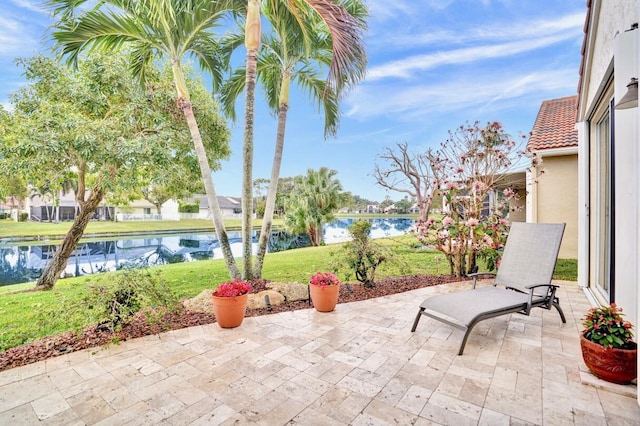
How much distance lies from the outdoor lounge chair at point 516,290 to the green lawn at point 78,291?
1969 mm

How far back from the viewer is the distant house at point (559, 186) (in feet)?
27.2

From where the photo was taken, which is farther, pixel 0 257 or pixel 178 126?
pixel 0 257

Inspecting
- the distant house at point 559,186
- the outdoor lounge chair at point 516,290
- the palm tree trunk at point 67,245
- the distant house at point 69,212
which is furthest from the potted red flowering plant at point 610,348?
the distant house at point 69,212

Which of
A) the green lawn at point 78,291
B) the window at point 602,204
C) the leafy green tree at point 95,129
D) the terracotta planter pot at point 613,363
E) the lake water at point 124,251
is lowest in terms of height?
the lake water at point 124,251

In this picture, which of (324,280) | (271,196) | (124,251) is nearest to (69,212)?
(124,251)

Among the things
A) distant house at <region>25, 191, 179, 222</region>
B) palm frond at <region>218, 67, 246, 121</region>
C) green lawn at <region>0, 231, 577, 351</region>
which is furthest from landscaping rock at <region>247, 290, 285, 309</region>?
distant house at <region>25, 191, 179, 222</region>

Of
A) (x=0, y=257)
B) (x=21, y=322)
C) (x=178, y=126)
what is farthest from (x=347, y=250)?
(x=0, y=257)

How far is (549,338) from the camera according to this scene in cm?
346

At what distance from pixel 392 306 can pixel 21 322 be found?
19.5 ft

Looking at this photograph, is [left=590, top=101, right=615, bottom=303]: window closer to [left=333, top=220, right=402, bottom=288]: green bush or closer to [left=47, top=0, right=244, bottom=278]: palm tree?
[left=333, top=220, right=402, bottom=288]: green bush

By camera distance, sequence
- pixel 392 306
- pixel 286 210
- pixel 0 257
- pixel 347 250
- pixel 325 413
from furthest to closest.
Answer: pixel 286 210 → pixel 0 257 → pixel 347 250 → pixel 392 306 → pixel 325 413

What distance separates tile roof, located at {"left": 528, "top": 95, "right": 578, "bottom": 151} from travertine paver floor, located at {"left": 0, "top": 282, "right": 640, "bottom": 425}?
6599 mm

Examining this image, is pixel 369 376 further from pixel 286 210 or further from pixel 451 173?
pixel 286 210

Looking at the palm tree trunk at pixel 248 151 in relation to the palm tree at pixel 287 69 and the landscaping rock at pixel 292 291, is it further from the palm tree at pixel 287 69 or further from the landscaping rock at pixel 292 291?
the landscaping rock at pixel 292 291
